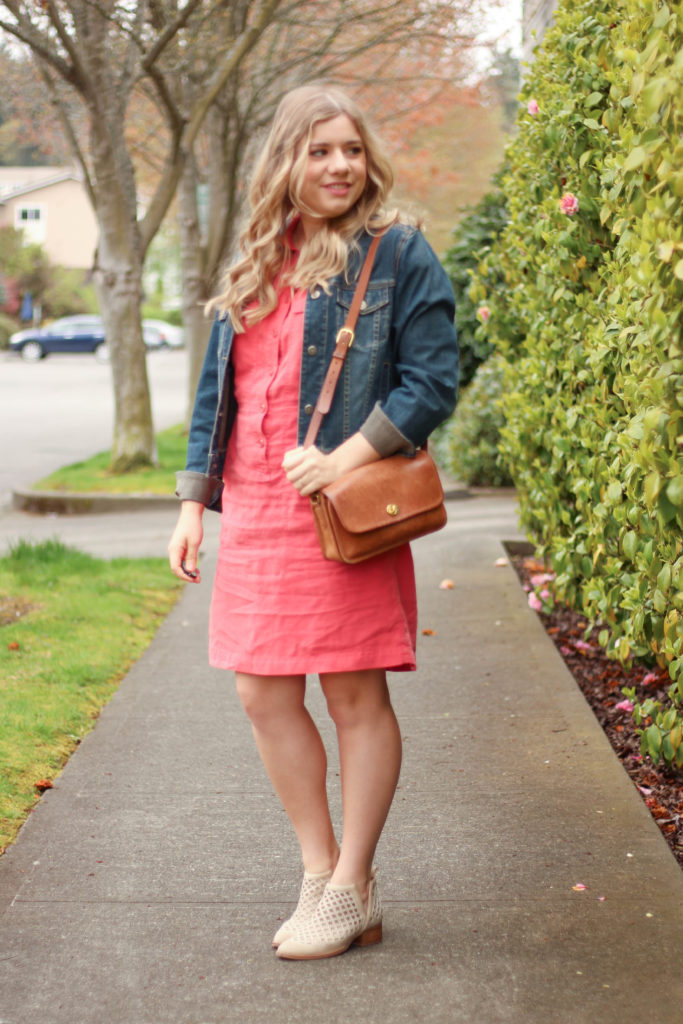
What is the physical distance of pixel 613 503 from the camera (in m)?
3.46

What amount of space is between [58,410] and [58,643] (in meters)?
18.2

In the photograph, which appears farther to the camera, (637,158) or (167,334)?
(167,334)

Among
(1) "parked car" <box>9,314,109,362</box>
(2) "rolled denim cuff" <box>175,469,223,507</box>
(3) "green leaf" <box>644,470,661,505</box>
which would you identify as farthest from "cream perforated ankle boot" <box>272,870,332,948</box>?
(1) "parked car" <box>9,314,109,362</box>

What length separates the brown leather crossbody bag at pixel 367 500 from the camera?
8.55ft

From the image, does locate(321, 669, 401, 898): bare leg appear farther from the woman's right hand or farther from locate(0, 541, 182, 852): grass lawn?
locate(0, 541, 182, 852): grass lawn

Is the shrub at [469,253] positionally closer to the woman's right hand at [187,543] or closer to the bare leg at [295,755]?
the woman's right hand at [187,543]

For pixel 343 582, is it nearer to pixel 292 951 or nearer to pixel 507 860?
pixel 292 951

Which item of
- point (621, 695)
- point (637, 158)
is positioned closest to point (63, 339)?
point (621, 695)

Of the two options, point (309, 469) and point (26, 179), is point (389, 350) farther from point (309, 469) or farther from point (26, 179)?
point (26, 179)

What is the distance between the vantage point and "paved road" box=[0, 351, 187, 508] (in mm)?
15255

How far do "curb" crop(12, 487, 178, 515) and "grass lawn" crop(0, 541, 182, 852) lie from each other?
3.18 m

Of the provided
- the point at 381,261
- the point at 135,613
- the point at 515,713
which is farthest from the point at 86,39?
the point at 381,261

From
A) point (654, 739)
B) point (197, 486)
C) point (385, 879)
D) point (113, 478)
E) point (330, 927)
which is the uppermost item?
point (197, 486)

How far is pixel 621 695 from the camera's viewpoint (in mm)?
4945
